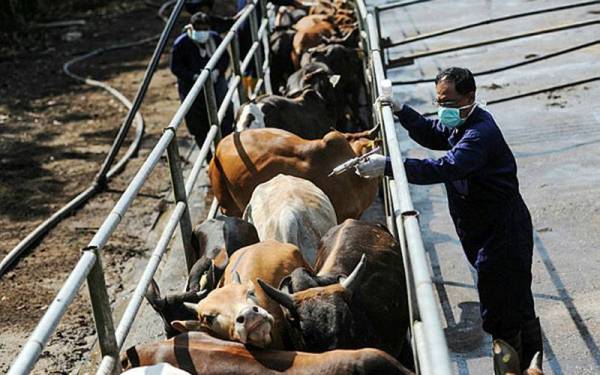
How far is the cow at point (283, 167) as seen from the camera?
7.24 m

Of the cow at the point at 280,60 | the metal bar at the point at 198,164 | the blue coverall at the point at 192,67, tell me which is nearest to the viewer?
the metal bar at the point at 198,164

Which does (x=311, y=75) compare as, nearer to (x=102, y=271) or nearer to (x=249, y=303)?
(x=249, y=303)

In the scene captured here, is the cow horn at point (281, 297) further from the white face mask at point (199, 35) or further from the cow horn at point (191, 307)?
the white face mask at point (199, 35)

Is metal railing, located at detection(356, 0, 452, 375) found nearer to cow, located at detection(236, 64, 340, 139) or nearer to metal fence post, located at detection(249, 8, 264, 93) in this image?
cow, located at detection(236, 64, 340, 139)

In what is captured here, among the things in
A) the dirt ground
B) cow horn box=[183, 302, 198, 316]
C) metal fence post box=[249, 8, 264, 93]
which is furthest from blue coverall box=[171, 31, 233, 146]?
cow horn box=[183, 302, 198, 316]

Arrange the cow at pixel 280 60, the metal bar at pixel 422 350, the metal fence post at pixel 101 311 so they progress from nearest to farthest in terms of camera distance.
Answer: the metal bar at pixel 422 350 < the metal fence post at pixel 101 311 < the cow at pixel 280 60

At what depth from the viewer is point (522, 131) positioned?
1059 centimetres

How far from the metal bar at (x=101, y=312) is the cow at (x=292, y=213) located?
5.81 ft

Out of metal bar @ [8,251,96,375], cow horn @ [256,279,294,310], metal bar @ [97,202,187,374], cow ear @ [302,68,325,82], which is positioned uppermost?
metal bar @ [8,251,96,375]

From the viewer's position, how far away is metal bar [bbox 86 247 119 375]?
4.33m

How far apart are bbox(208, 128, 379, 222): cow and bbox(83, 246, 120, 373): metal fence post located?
291cm

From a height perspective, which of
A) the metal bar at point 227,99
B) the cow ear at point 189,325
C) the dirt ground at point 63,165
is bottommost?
the dirt ground at point 63,165

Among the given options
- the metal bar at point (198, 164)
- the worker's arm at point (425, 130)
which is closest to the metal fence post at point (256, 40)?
the metal bar at point (198, 164)

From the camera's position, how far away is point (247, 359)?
420 cm
